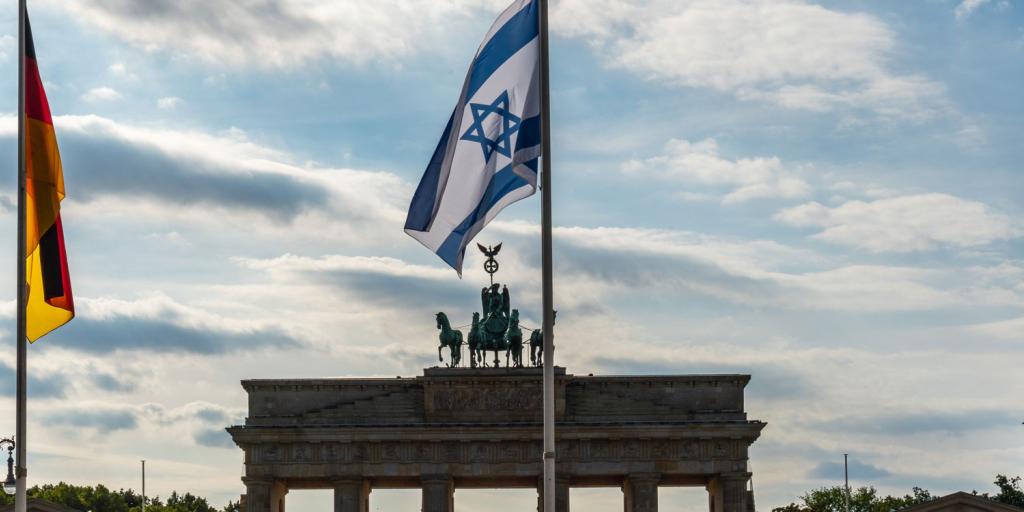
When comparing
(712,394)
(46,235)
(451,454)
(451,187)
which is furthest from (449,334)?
(451,187)

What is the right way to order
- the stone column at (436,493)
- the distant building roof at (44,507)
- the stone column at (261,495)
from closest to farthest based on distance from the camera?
the distant building roof at (44,507) < the stone column at (261,495) < the stone column at (436,493)

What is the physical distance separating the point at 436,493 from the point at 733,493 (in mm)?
14988

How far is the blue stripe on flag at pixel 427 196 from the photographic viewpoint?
36.7m

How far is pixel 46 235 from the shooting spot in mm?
43656

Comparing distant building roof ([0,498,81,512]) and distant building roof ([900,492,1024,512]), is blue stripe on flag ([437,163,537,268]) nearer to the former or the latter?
distant building roof ([0,498,81,512])

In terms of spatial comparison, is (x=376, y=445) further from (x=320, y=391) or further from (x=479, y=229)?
(x=479, y=229)

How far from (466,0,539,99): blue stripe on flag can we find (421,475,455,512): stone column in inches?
2541

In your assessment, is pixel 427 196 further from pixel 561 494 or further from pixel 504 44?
pixel 561 494

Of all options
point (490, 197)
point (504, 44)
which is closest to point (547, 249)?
point (490, 197)

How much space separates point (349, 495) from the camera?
326 ft

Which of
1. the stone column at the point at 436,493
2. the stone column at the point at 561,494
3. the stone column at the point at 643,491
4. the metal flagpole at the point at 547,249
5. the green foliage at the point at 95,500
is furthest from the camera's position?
the green foliage at the point at 95,500

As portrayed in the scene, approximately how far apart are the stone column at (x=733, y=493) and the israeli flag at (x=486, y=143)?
63725mm

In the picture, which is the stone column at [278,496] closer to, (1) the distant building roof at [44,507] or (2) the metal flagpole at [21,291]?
(1) the distant building roof at [44,507]

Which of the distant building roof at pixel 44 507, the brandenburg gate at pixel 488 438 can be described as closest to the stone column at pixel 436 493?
the brandenburg gate at pixel 488 438
